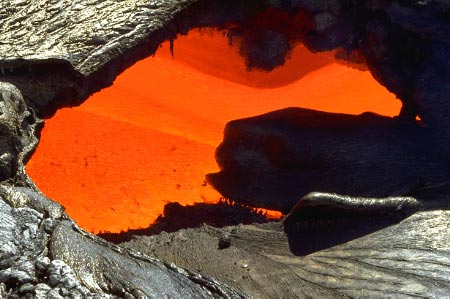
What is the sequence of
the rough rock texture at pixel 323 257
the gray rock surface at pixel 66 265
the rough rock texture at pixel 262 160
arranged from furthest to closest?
the rough rock texture at pixel 323 257
the rough rock texture at pixel 262 160
the gray rock surface at pixel 66 265

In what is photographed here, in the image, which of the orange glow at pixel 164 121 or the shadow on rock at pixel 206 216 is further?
the orange glow at pixel 164 121

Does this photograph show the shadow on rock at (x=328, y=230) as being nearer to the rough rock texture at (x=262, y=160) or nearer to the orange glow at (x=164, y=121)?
the rough rock texture at (x=262, y=160)

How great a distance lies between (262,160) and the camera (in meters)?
2.71

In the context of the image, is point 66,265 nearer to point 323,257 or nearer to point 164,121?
point 323,257

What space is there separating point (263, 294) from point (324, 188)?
0.72m

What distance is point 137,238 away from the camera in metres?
2.23

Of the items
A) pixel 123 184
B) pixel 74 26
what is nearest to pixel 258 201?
pixel 123 184

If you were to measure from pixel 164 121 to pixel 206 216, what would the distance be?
811mm

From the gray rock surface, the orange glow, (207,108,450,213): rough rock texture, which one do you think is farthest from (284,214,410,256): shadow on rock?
the orange glow

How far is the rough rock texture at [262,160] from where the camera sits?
5.59 ft

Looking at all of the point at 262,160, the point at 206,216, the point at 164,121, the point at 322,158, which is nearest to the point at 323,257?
the point at 322,158

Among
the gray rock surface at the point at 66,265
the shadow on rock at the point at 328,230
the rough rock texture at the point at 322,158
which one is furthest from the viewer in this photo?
the rough rock texture at the point at 322,158

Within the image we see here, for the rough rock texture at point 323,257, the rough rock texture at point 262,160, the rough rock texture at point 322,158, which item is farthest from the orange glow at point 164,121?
the rough rock texture at point 323,257

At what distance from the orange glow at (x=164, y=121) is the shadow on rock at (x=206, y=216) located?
124 mm
